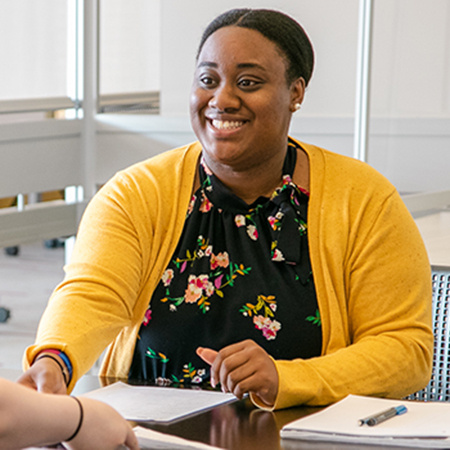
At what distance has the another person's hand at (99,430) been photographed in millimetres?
1124

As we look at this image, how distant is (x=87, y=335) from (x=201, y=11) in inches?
87.6

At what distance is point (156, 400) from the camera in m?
1.50

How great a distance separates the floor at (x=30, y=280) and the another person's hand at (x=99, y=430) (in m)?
1.65

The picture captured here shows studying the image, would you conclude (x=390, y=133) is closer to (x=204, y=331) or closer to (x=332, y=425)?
(x=204, y=331)

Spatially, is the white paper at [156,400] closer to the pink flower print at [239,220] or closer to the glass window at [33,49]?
the pink flower print at [239,220]

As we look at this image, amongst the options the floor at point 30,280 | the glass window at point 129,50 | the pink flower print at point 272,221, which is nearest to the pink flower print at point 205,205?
the pink flower print at point 272,221

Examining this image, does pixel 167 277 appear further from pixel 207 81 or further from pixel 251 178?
pixel 207 81

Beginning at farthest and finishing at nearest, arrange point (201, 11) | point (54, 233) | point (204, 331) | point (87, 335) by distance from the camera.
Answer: point (201, 11)
point (54, 233)
point (204, 331)
point (87, 335)

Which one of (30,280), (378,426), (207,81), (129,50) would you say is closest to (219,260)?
(207,81)

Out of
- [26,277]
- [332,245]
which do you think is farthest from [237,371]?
[26,277]

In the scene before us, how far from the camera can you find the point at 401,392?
5.54ft

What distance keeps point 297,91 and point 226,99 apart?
20 cm

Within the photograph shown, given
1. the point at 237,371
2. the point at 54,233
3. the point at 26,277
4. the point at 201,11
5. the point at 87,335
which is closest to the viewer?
the point at 237,371

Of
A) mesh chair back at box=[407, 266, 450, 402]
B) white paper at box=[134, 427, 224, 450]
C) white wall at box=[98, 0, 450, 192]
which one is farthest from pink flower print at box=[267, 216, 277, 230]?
white wall at box=[98, 0, 450, 192]
